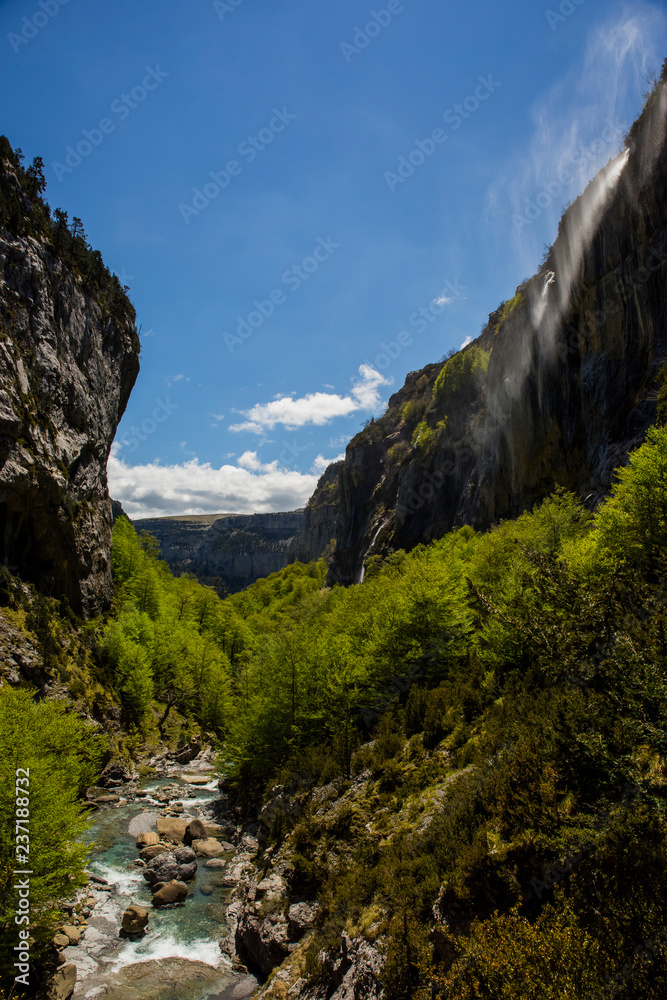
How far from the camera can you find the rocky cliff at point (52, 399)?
30.5m

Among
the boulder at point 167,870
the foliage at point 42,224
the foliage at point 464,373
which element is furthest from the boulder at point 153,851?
the foliage at point 464,373

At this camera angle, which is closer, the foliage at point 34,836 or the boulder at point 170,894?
the foliage at point 34,836

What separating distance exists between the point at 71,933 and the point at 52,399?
32.5 meters

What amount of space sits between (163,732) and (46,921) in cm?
2604

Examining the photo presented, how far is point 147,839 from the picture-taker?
68.0 ft

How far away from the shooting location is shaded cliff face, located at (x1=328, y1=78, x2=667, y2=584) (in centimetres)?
3038

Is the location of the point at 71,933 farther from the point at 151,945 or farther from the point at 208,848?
the point at 208,848

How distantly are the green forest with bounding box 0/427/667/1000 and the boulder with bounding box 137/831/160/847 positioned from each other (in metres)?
4.01

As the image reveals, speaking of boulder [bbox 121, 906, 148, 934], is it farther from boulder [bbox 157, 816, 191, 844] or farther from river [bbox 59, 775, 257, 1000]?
boulder [bbox 157, 816, 191, 844]

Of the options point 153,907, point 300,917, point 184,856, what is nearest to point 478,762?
point 300,917

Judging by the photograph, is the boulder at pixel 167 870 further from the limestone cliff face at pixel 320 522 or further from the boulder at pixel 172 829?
the limestone cliff face at pixel 320 522

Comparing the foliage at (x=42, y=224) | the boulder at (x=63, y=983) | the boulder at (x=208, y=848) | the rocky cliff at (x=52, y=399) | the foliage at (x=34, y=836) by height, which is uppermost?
the foliage at (x=42, y=224)

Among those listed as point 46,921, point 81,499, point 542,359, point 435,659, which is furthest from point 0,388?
point 542,359

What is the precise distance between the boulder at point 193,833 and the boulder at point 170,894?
4.72 metres
